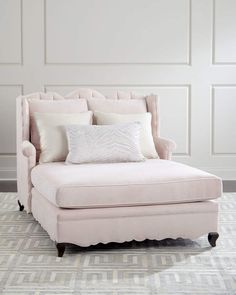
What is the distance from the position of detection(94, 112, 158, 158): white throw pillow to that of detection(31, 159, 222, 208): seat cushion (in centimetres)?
58

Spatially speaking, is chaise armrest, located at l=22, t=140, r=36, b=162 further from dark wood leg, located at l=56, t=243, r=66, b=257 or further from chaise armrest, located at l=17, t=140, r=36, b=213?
dark wood leg, located at l=56, t=243, r=66, b=257

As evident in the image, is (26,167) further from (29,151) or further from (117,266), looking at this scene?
(117,266)

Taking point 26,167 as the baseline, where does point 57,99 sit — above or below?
above

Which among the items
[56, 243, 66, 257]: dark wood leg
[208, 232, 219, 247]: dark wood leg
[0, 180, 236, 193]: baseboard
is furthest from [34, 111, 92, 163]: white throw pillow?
[0, 180, 236, 193]: baseboard

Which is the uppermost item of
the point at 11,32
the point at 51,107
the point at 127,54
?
the point at 11,32

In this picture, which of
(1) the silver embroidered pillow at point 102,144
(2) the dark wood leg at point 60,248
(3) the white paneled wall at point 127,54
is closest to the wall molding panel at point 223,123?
(3) the white paneled wall at point 127,54

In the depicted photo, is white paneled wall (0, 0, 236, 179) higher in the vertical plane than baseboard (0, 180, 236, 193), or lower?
higher

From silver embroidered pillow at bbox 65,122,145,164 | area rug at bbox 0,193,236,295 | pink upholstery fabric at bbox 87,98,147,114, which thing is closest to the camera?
area rug at bbox 0,193,236,295

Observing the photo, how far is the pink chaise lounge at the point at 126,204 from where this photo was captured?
3.27m

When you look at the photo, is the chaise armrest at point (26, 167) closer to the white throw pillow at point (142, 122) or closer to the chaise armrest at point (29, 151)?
the chaise armrest at point (29, 151)

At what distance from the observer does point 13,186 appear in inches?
217

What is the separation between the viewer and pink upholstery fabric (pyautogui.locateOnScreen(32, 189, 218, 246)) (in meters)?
3.27

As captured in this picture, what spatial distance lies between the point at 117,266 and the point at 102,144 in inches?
41.0

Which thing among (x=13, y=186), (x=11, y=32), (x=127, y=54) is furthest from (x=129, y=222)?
(x=11, y=32)
